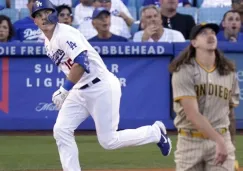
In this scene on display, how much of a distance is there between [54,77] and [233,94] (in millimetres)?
6779

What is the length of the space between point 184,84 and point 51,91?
692 centimetres

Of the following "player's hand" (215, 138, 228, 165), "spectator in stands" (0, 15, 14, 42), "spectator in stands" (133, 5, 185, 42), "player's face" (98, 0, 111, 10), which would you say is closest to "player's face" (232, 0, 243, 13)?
"spectator in stands" (133, 5, 185, 42)

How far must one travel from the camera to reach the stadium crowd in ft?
39.3

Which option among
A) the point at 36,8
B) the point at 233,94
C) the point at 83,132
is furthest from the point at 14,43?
the point at 233,94

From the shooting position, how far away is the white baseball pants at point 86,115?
7195 millimetres

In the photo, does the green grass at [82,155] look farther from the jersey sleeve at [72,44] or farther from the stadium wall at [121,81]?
the jersey sleeve at [72,44]

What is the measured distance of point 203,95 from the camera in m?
4.95

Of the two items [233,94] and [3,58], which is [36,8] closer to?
[233,94]

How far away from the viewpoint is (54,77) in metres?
11.7

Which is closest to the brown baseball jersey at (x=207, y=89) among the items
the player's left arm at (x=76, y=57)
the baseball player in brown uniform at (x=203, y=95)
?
the baseball player in brown uniform at (x=203, y=95)

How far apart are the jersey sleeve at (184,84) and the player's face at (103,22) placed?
7105 mm

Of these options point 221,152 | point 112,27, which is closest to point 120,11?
point 112,27

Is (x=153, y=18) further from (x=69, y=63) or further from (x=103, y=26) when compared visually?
(x=69, y=63)

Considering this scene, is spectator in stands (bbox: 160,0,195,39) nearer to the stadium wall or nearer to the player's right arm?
the stadium wall
